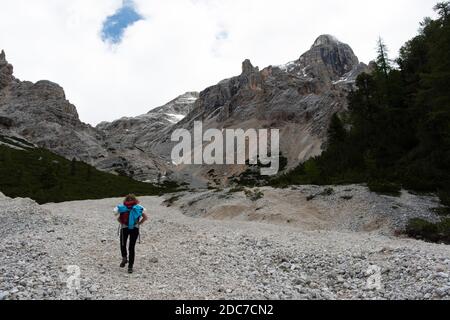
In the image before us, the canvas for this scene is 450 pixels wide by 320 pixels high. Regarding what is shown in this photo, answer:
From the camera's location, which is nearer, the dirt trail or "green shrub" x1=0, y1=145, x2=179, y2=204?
the dirt trail

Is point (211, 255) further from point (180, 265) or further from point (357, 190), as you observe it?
point (357, 190)

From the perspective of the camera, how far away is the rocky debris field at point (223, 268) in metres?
8.86

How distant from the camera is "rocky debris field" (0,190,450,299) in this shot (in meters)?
8.86

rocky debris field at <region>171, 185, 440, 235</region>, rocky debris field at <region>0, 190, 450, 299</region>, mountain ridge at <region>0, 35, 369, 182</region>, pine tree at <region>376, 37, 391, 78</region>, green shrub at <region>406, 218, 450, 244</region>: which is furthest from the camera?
mountain ridge at <region>0, 35, 369, 182</region>

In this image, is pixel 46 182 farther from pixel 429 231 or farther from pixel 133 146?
pixel 133 146

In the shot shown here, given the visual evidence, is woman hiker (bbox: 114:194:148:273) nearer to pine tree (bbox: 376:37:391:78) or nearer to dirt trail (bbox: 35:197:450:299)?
dirt trail (bbox: 35:197:450:299)

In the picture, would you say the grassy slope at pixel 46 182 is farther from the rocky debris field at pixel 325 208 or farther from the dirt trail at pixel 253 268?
the dirt trail at pixel 253 268

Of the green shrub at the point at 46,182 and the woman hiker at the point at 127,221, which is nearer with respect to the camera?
the woman hiker at the point at 127,221

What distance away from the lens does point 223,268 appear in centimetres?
1191

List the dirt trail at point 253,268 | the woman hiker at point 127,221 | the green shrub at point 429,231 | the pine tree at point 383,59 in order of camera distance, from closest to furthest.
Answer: the dirt trail at point 253,268
the woman hiker at point 127,221
the green shrub at point 429,231
the pine tree at point 383,59

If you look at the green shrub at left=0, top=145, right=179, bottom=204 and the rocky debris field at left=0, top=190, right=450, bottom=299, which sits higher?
the green shrub at left=0, top=145, right=179, bottom=204

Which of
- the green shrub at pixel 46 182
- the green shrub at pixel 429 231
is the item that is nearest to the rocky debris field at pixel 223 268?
the green shrub at pixel 429 231

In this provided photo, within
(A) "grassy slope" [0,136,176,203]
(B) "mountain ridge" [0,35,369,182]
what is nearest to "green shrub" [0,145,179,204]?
(A) "grassy slope" [0,136,176,203]
